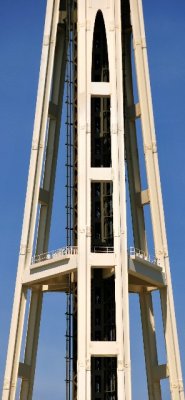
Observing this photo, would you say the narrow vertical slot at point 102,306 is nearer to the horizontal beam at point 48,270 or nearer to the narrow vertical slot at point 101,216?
the narrow vertical slot at point 101,216

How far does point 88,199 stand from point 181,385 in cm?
1331

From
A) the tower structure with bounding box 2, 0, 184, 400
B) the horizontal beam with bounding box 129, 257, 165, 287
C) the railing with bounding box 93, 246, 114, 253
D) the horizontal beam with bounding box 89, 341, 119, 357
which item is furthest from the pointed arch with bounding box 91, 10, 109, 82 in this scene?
the horizontal beam with bounding box 89, 341, 119, 357

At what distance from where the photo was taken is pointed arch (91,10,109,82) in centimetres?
6512

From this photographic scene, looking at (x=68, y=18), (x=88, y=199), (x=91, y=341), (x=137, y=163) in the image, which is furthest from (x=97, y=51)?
(x=91, y=341)

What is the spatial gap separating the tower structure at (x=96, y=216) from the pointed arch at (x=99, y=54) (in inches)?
2.8

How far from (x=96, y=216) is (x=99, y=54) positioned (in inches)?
464

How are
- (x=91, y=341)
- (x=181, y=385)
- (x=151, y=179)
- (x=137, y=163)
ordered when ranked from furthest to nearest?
(x=137, y=163), (x=151, y=179), (x=181, y=385), (x=91, y=341)

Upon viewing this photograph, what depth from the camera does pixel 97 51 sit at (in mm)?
65812

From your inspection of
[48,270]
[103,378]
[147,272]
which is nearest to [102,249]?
[147,272]

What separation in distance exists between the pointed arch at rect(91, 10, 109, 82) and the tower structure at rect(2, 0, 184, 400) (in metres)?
0.07

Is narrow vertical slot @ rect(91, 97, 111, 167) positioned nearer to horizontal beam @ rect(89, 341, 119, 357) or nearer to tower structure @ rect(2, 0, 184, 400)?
tower structure @ rect(2, 0, 184, 400)

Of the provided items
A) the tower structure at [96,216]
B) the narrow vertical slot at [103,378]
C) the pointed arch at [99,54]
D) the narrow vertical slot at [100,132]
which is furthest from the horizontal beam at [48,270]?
the pointed arch at [99,54]

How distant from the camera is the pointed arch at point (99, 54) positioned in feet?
214

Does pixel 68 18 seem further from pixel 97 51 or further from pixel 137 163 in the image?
pixel 137 163
